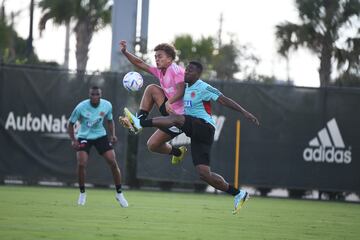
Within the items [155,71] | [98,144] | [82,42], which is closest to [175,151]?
[155,71]

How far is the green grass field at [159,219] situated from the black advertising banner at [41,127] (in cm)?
325

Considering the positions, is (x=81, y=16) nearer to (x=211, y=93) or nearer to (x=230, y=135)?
(x=230, y=135)

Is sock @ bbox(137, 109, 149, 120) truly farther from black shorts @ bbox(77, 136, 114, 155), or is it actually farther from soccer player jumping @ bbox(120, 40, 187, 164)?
black shorts @ bbox(77, 136, 114, 155)

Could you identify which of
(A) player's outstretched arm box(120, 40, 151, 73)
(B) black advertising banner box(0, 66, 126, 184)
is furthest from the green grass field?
(B) black advertising banner box(0, 66, 126, 184)

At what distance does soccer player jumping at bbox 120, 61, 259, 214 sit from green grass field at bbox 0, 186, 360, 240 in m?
0.71

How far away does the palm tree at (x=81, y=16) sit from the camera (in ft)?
119

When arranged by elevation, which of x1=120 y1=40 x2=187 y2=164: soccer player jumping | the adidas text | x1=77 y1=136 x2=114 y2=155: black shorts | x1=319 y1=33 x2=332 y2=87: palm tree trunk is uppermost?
x1=319 y1=33 x2=332 y2=87: palm tree trunk

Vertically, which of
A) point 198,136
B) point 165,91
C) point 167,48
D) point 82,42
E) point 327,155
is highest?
point 82,42

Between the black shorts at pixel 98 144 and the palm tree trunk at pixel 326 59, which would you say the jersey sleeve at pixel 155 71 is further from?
the palm tree trunk at pixel 326 59

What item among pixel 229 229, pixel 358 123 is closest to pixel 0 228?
pixel 229 229

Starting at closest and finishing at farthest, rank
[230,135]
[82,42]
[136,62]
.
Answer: [136,62] < [230,135] < [82,42]

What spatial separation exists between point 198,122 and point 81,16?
967 inches

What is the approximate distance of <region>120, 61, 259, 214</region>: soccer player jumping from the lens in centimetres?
1355

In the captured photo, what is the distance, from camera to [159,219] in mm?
13469
